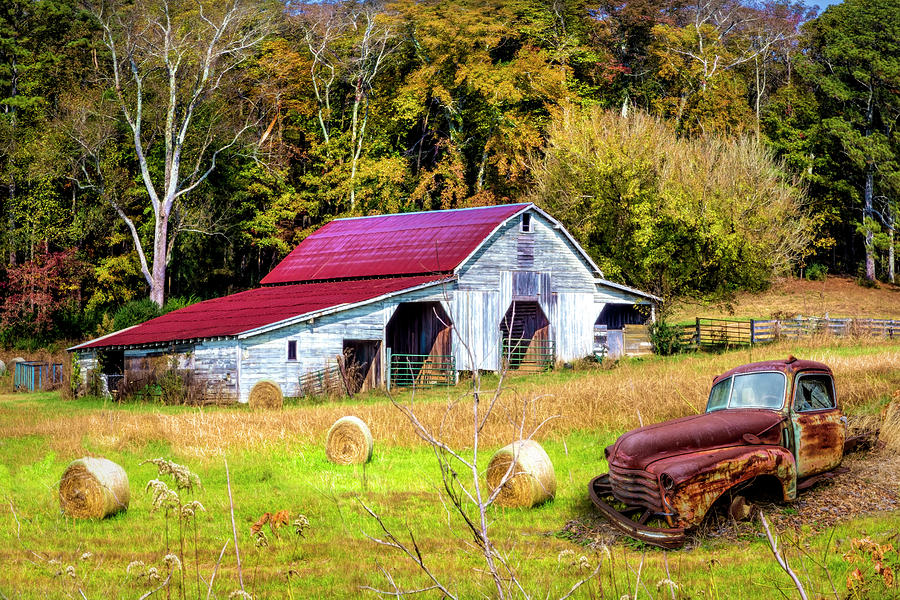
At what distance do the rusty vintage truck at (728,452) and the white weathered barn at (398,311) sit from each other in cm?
1475

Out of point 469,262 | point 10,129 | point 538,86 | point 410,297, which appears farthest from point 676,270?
point 10,129

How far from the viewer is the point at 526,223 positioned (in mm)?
37406

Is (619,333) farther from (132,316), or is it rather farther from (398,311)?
(132,316)

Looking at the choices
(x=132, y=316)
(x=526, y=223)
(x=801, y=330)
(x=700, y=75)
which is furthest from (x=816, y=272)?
(x=132, y=316)

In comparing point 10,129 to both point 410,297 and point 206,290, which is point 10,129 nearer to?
point 206,290

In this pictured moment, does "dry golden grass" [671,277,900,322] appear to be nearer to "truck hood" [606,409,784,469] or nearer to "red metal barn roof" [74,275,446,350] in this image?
"red metal barn roof" [74,275,446,350]

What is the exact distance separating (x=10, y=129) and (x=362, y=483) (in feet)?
134

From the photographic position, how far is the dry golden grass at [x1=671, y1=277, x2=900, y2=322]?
54.5 m

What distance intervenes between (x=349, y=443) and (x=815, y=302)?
153 ft

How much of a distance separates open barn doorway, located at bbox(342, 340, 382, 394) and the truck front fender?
20.6 m

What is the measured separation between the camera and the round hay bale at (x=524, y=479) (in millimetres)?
12672

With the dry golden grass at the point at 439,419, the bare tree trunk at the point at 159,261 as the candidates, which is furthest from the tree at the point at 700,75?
the dry golden grass at the point at 439,419

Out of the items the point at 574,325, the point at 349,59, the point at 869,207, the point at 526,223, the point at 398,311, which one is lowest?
the point at 574,325

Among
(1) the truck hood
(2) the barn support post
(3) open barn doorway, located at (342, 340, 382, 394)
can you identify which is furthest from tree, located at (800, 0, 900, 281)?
(1) the truck hood
